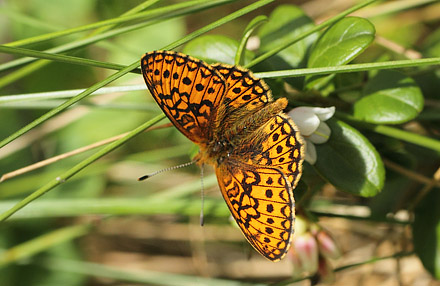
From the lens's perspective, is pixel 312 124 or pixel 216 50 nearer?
pixel 312 124

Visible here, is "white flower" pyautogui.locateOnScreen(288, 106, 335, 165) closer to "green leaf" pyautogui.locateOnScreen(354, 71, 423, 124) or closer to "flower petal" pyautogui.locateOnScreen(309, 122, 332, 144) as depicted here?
"flower petal" pyautogui.locateOnScreen(309, 122, 332, 144)

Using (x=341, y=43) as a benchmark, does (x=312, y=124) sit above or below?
below

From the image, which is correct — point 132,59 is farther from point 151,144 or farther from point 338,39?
point 338,39

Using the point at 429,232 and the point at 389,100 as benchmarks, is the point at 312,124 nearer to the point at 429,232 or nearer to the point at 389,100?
the point at 389,100

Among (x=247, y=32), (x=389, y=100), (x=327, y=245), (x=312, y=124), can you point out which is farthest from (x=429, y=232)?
(x=247, y=32)

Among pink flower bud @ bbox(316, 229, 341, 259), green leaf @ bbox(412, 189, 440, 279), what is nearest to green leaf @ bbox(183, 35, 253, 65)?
pink flower bud @ bbox(316, 229, 341, 259)

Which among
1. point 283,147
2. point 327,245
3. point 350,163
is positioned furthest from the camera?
point 327,245
